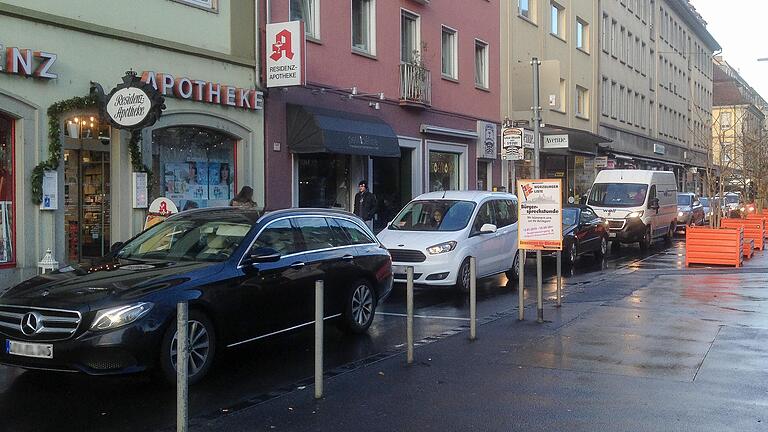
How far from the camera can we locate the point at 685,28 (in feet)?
195

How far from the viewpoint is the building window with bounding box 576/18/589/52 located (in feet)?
117

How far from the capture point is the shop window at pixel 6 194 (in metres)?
11.6

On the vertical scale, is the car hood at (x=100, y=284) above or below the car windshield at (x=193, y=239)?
below

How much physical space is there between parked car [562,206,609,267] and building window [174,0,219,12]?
8.88 meters

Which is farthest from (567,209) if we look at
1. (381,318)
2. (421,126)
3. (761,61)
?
(381,318)

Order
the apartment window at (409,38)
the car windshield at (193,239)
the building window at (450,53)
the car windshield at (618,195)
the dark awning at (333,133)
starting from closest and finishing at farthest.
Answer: the car windshield at (193,239) → the dark awning at (333,133) → the apartment window at (409,38) → the car windshield at (618,195) → the building window at (450,53)

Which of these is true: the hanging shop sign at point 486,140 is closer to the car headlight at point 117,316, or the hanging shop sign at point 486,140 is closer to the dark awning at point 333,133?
the dark awning at point 333,133

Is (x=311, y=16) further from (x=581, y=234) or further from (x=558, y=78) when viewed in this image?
(x=558, y=78)

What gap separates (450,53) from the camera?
955 inches

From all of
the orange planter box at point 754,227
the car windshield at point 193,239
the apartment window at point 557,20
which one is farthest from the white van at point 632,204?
the car windshield at point 193,239

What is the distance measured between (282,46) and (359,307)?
26.7 ft

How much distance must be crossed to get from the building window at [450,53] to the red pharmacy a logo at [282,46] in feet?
30.0

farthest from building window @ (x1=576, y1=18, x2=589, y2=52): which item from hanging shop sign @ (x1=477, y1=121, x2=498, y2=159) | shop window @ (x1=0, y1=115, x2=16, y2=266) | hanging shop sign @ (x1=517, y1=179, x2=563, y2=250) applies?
shop window @ (x1=0, y1=115, x2=16, y2=266)

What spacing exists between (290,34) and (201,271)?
9.55 m
